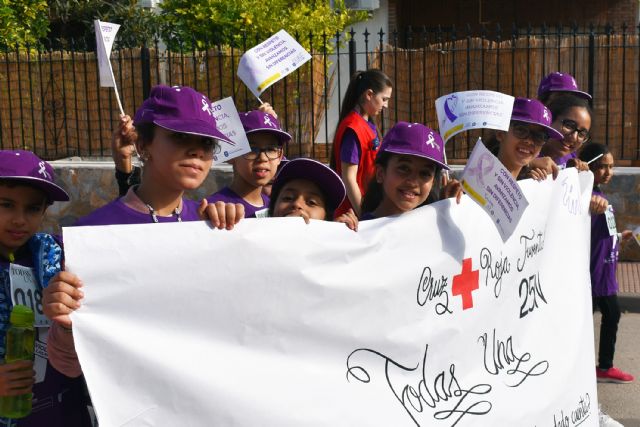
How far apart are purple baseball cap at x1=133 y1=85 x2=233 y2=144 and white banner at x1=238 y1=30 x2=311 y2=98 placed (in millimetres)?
2503

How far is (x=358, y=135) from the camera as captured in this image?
595 cm

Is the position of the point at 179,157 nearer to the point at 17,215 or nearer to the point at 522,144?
the point at 17,215

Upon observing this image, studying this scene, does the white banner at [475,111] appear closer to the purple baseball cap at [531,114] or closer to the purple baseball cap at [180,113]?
the purple baseball cap at [531,114]

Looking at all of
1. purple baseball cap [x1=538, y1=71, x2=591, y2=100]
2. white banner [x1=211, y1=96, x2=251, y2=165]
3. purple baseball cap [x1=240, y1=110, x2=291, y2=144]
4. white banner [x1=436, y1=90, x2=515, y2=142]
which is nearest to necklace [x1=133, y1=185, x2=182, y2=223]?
white banner [x1=211, y1=96, x2=251, y2=165]

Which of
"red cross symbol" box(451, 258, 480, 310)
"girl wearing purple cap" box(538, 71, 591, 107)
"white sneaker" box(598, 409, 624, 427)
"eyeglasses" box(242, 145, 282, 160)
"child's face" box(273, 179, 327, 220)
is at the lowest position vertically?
"white sneaker" box(598, 409, 624, 427)

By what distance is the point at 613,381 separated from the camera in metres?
5.99

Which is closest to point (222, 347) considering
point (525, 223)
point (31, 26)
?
point (525, 223)

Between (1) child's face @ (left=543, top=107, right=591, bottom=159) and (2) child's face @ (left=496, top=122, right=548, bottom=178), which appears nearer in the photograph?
(2) child's face @ (left=496, top=122, right=548, bottom=178)

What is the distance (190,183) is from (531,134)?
7.27ft

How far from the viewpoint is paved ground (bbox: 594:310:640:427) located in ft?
17.8

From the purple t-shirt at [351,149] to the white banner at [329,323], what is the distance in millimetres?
2014

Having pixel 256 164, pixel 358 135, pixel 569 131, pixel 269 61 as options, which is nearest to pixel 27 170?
pixel 256 164

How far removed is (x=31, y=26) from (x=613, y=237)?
1112 centimetres

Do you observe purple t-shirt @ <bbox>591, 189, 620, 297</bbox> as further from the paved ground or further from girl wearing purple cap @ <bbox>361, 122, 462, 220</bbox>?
girl wearing purple cap @ <bbox>361, 122, 462, 220</bbox>
